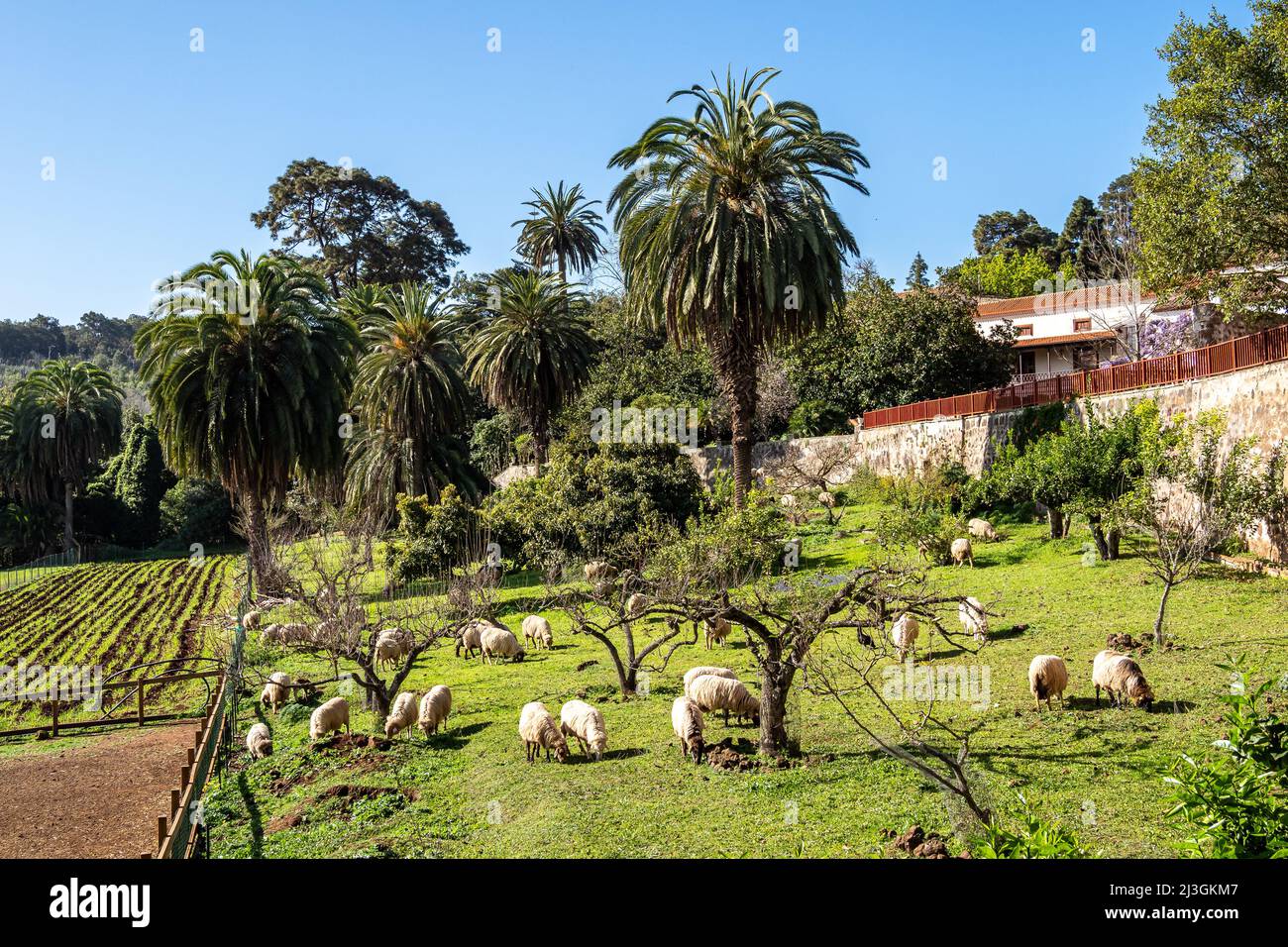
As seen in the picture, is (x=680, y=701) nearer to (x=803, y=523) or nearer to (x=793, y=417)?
(x=803, y=523)

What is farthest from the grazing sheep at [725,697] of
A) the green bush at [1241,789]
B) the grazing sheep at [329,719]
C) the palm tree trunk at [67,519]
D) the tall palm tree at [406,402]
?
the palm tree trunk at [67,519]

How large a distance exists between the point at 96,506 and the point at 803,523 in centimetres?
5383

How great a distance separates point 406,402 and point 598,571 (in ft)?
43.3

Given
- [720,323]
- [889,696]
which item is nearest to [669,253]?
[720,323]

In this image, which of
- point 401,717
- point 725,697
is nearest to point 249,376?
point 401,717

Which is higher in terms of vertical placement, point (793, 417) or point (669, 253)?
point (669, 253)

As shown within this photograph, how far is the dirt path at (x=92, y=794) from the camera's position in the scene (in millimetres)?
14352

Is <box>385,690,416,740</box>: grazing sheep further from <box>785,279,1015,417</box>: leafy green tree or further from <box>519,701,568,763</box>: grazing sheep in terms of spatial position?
<box>785,279,1015,417</box>: leafy green tree

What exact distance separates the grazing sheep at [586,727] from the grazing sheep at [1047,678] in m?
6.07

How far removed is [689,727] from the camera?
44.4 ft

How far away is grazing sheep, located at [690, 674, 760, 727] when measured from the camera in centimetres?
1497

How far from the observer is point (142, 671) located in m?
25.1

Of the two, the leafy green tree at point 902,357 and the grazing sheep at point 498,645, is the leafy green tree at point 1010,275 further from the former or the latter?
the grazing sheep at point 498,645

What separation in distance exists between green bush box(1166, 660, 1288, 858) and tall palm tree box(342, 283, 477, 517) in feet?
115
